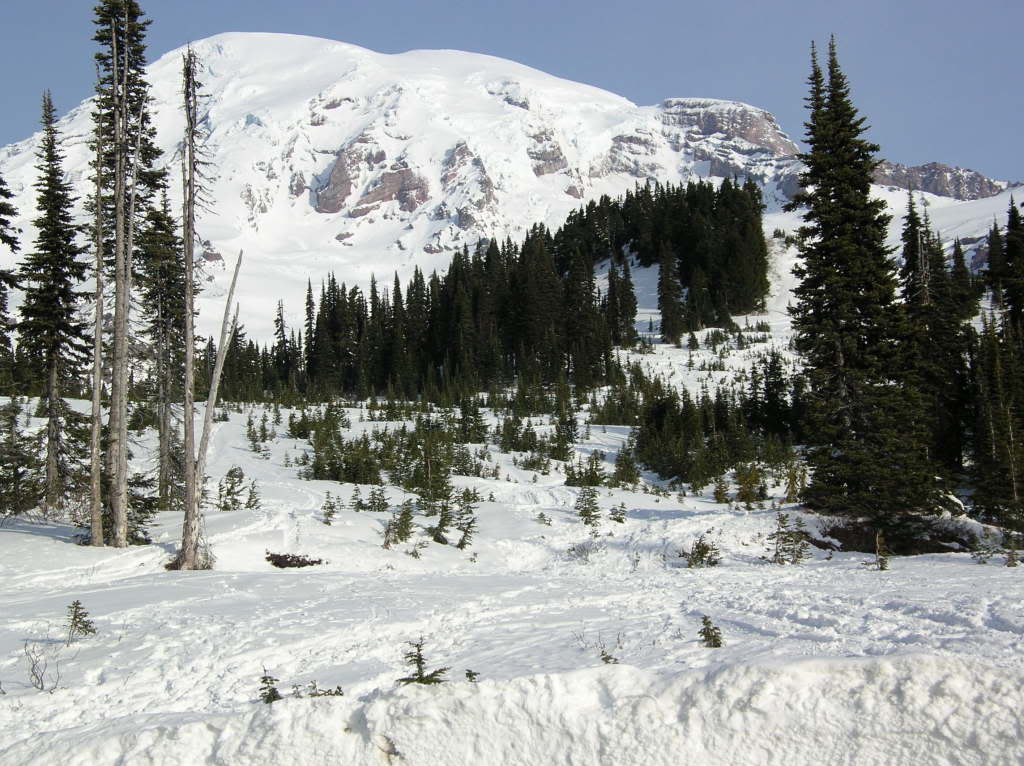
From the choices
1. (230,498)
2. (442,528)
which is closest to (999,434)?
(442,528)


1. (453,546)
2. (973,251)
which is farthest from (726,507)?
(973,251)

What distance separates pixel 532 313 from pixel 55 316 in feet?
171

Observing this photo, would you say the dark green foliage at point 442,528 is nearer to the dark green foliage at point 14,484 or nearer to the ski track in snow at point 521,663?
the ski track in snow at point 521,663

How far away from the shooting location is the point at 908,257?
35.8 m

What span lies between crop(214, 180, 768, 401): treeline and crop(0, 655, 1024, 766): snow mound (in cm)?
4626

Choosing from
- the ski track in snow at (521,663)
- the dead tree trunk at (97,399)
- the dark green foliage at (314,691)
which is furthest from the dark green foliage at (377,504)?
the dark green foliage at (314,691)

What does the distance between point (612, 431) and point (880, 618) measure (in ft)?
121

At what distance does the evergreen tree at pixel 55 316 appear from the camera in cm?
1730

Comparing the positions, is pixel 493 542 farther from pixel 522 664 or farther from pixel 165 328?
pixel 165 328

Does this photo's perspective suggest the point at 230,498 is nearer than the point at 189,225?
No

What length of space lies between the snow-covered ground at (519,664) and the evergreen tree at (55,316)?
5.42 meters

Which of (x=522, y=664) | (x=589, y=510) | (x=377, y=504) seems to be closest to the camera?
(x=522, y=664)

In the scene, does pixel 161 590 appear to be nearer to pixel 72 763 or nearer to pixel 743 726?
pixel 72 763

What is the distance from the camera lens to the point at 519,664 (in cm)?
547
